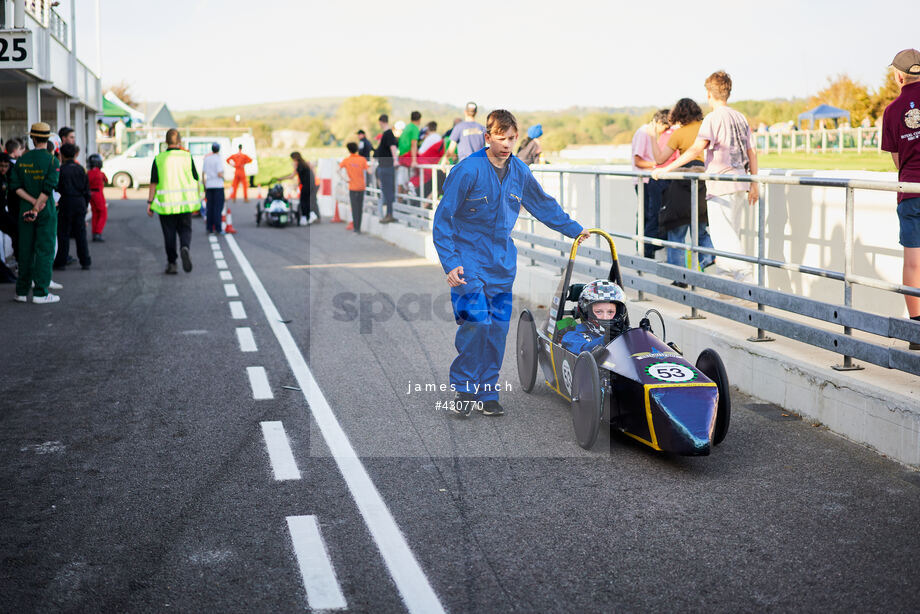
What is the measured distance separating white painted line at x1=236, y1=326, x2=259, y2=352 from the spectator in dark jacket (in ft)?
21.6

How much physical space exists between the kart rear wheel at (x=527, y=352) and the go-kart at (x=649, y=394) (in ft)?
2.80

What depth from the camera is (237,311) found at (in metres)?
11.7

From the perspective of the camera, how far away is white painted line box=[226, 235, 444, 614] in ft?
13.2

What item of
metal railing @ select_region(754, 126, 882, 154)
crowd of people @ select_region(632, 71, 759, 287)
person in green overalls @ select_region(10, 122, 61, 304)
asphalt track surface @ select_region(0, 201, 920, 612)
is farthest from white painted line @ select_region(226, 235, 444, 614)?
metal railing @ select_region(754, 126, 882, 154)

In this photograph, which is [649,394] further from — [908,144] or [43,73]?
[43,73]

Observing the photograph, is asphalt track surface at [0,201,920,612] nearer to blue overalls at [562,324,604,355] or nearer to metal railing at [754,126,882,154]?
blue overalls at [562,324,604,355]

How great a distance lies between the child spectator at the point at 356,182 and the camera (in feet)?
75.0

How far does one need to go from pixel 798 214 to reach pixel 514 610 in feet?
20.1

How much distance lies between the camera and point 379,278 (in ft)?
48.4

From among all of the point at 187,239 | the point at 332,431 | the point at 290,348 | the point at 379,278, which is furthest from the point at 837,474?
the point at 187,239

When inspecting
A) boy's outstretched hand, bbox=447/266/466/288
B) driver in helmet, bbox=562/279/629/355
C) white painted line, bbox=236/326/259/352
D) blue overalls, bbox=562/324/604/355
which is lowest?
white painted line, bbox=236/326/259/352

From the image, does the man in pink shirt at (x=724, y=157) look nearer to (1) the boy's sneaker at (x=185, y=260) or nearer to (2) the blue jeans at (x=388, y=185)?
(1) the boy's sneaker at (x=185, y=260)

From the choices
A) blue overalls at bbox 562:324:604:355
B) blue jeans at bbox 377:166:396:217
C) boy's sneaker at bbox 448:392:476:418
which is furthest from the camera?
blue jeans at bbox 377:166:396:217

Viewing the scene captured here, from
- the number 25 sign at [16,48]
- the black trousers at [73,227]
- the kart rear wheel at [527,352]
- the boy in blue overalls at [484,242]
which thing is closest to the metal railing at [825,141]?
the black trousers at [73,227]
